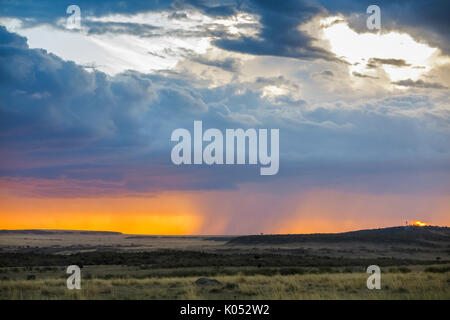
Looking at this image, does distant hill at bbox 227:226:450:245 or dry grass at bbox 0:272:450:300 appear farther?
distant hill at bbox 227:226:450:245

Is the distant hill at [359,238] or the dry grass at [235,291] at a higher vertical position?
the distant hill at [359,238]

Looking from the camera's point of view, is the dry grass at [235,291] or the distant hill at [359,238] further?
the distant hill at [359,238]

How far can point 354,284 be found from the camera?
27.6 meters

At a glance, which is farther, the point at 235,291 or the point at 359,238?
the point at 359,238

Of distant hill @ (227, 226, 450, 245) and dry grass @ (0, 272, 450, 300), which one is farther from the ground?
distant hill @ (227, 226, 450, 245)

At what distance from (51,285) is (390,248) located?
94329mm

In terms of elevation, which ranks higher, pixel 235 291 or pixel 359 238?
pixel 359 238
